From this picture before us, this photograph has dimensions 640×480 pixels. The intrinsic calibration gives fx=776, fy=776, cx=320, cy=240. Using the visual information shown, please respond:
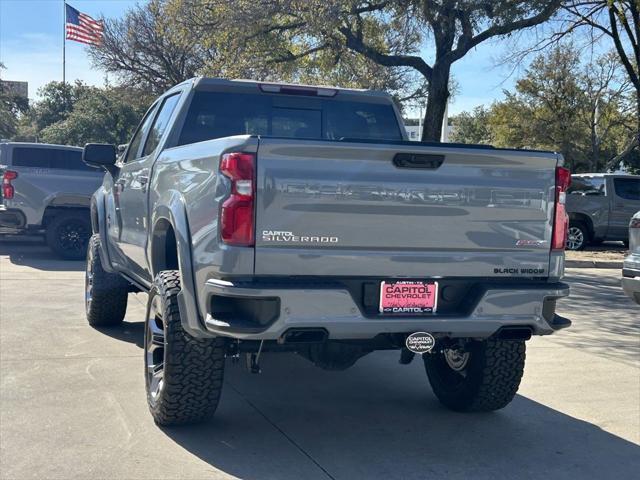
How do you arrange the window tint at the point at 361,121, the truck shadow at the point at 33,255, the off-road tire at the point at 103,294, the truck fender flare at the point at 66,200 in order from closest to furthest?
the window tint at the point at 361,121, the off-road tire at the point at 103,294, the truck shadow at the point at 33,255, the truck fender flare at the point at 66,200

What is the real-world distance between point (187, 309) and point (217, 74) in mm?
14522

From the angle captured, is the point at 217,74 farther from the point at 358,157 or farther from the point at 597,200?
the point at 358,157

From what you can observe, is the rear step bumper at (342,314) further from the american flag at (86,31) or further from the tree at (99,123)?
the tree at (99,123)

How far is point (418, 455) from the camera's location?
4.57 meters

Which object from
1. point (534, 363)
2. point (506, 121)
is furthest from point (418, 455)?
point (506, 121)

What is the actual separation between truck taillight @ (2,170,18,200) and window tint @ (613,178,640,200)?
41.7 feet

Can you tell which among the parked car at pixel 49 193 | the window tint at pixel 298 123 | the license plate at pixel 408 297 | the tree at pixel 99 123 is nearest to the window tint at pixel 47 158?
the parked car at pixel 49 193

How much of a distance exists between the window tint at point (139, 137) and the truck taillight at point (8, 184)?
6.85m

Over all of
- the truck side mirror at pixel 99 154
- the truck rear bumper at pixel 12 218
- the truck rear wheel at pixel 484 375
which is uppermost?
the truck side mirror at pixel 99 154

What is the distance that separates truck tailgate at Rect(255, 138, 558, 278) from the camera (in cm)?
400

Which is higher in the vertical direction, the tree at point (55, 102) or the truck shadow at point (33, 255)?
the tree at point (55, 102)

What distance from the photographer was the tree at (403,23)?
14.4 m

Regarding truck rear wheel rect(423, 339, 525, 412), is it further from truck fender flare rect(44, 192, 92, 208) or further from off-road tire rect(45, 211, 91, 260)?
off-road tire rect(45, 211, 91, 260)

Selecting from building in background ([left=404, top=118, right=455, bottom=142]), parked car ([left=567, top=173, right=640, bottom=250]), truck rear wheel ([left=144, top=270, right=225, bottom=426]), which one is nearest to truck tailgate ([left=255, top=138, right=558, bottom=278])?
truck rear wheel ([left=144, top=270, right=225, bottom=426])
